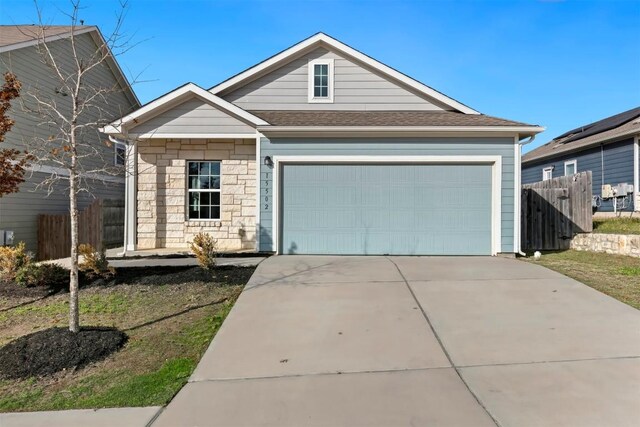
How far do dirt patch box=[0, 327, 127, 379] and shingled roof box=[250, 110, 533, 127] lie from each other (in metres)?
6.27

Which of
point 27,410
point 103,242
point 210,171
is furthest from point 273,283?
point 103,242

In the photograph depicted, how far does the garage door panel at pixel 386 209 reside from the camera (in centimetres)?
954

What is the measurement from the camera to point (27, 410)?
3.36m

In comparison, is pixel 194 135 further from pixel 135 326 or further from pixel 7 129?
pixel 135 326

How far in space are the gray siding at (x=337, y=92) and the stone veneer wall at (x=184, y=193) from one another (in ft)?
6.50

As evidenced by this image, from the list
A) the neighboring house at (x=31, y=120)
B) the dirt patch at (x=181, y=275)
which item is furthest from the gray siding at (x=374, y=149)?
the neighboring house at (x=31, y=120)

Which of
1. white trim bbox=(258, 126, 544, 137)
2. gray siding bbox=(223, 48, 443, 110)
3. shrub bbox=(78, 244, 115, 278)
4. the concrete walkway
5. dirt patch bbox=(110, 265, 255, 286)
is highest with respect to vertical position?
gray siding bbox=(223, 48, 443, 110)

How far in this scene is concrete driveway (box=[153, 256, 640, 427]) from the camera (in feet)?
10.4

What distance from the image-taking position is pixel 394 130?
9398 mm

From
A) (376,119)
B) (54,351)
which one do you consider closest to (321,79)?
(376,119)

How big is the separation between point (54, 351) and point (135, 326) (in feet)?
3.35

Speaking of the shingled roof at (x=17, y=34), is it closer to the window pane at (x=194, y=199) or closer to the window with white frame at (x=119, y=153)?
the window with white frame at (x=119, y=153)

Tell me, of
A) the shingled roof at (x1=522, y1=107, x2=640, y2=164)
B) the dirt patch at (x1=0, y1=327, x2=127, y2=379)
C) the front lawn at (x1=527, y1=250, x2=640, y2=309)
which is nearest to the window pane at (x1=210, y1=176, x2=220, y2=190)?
the dirt patch at (x1=0, y1=327, x2=127, y2=379)

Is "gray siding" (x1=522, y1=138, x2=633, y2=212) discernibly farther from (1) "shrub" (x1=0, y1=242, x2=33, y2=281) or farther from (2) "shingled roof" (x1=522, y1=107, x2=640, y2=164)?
(1) "shrub" (x1=0, y1=242, x2=33, y2=281)
